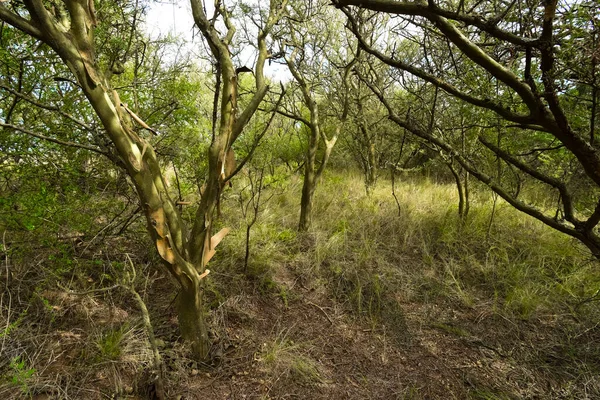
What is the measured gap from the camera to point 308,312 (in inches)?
129

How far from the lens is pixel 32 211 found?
8.15 ft

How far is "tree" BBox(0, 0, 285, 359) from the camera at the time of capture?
5.34 ft

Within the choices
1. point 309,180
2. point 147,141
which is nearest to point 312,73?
point 309,180

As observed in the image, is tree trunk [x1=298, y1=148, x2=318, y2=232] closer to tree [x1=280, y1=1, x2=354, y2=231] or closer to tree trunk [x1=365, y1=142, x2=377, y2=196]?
tree [x1=280, y1=1, x2=354, y2=231]

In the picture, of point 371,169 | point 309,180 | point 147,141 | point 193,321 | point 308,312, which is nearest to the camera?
point 147,141

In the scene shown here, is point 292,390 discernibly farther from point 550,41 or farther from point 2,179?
point 2,179

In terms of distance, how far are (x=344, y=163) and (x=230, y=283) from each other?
18.0 feet

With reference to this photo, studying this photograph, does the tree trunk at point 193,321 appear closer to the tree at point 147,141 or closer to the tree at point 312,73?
the tree at point 147,141

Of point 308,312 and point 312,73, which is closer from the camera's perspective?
point 308,312

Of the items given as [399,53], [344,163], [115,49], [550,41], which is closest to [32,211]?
[115,49]

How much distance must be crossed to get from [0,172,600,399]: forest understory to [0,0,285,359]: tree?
1.19ft

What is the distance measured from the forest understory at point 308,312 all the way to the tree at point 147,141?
0.36 meters

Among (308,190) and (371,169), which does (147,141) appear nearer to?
(308,190)

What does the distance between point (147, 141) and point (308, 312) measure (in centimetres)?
221
